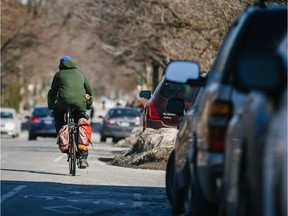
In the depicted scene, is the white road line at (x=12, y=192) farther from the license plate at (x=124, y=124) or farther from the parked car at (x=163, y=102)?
the license plate at (x=124, y=124)

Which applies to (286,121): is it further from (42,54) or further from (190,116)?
Answer: (42,54)

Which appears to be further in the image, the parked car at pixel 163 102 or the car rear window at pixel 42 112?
the car rear window at pixel 42 112

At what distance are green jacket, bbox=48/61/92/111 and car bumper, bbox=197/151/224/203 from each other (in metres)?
8.61

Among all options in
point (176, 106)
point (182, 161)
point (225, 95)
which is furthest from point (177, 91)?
point (225, 95)

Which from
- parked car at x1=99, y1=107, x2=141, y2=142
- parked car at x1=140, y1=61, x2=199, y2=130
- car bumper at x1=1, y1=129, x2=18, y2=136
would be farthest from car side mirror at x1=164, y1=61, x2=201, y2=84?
car bumper at x1=1, y1=129, x2=18, y2=136

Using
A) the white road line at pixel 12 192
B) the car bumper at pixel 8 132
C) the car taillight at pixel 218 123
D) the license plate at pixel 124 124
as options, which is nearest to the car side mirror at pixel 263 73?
the car taillight at pixel 218 123

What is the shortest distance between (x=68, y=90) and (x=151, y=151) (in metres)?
3.44

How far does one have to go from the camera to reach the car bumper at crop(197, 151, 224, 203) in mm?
7570

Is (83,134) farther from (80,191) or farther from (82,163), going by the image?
(80,191)

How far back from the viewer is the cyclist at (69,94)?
16.5 metres

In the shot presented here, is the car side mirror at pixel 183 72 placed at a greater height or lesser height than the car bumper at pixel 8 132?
Answer: greater

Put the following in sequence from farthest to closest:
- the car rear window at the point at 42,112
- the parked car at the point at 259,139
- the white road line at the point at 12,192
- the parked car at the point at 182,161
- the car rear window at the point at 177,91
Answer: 1. the car rear window at the point at 42,112
2. the car rear window at the point at 177,91
3. the white road line at the point at 12,192
4. the parked car at the point at 182,161
5. the parked car at the point at 259,139

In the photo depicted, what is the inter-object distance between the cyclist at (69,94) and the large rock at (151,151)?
2.56 metres

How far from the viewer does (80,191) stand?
13.5 metres
